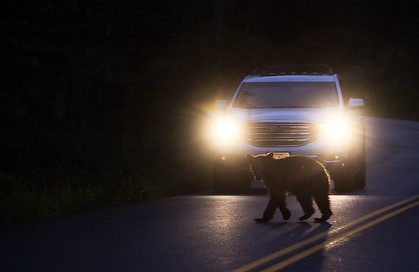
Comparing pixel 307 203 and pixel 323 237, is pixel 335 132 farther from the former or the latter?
pixel 323 237

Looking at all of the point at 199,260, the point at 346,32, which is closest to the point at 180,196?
the point at 199,260

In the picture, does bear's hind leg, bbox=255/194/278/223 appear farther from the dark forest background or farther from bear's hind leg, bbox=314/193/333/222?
the dark forest background

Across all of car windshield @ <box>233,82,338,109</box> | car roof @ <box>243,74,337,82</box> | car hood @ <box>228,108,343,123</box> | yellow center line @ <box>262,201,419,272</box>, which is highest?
car roof @ <box>243,74,337,82</box>

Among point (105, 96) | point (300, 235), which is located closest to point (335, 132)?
point (300, 235)

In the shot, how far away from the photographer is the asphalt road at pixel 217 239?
34.9 ft

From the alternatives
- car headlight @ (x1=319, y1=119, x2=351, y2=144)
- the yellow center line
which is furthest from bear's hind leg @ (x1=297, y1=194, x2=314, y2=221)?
car headlight @ (x1=319, y1=119, x2=351, y2=144)

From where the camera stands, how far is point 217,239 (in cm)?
1245

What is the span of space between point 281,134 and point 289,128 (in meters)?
0.18

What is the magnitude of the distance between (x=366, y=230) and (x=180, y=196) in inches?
237

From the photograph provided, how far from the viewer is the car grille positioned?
19.5 m

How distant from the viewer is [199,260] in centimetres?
1082

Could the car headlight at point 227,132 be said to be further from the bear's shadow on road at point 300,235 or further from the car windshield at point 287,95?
the bear's shadow on road at point 300,235

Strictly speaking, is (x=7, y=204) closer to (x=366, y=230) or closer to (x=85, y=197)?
(x=85, y=197)

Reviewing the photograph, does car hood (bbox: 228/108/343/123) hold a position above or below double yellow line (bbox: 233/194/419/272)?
above
